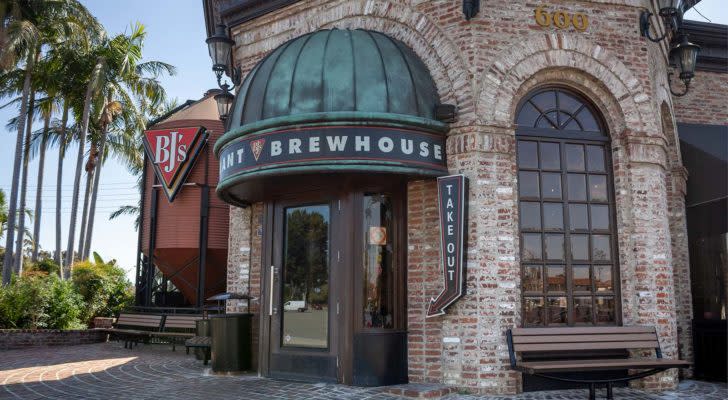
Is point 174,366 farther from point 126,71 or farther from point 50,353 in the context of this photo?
point 126,71

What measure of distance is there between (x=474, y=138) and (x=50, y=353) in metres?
9.66

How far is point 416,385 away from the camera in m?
7.35

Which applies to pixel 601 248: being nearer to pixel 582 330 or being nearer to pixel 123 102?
pixel 582 330

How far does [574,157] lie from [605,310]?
6.88 feet

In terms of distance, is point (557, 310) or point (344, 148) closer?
point (344, 148)

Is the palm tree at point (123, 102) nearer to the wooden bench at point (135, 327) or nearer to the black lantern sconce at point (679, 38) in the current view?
the wooden bench at point (135, 327)

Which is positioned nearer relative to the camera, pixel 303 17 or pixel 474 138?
pixel 474 138

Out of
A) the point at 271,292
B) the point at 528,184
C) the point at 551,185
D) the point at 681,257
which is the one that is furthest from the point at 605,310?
the point at 271,292

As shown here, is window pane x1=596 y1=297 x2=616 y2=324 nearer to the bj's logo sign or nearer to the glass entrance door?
the glass entrance door

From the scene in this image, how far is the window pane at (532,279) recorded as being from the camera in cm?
766

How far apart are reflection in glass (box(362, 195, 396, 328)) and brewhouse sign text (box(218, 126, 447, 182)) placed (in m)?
0.87

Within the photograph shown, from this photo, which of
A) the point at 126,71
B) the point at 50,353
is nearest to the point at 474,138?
the point at 50,353

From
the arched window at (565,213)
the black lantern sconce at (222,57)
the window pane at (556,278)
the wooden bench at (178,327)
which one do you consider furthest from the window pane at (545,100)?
the wooden bench at (178,327)

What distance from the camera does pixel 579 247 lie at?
792cm
